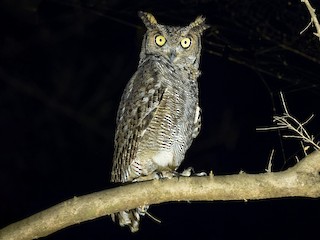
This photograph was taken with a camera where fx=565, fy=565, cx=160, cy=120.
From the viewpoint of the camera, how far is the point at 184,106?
3.57 meters

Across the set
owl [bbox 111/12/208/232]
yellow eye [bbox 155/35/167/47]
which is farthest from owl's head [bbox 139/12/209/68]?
owl [bbox 111/12/208/232]

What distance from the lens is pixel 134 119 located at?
354 cm

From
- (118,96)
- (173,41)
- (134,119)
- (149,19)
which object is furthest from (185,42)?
(118,96)

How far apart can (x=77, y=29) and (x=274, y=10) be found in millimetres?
4647

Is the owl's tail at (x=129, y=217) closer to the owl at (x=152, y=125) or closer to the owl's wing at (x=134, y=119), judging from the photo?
the owl at (x=152, y=125)

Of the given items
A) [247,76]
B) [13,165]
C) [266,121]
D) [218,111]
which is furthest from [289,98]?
[13,165]

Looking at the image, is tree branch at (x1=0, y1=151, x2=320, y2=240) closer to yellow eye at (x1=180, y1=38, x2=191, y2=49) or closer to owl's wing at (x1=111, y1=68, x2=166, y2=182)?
owl's wing at (x1=111, y1=68, x2=166, y2=182)

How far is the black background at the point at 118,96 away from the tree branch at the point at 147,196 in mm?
1278

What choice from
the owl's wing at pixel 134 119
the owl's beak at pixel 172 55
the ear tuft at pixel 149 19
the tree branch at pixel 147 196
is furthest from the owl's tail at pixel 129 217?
the ear tuft at pixel 149 19

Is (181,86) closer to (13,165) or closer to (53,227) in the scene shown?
(53,227)

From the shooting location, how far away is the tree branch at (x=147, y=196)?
2.77m

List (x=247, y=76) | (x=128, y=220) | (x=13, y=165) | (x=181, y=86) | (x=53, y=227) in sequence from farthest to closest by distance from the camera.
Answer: (x=13, y=165), (x=247, y=76), (x=181, y=86), (x=128, y=220), (x=53, y=227)

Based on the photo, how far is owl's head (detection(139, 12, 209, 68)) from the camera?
12.8ft

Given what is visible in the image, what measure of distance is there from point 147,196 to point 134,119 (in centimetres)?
78
